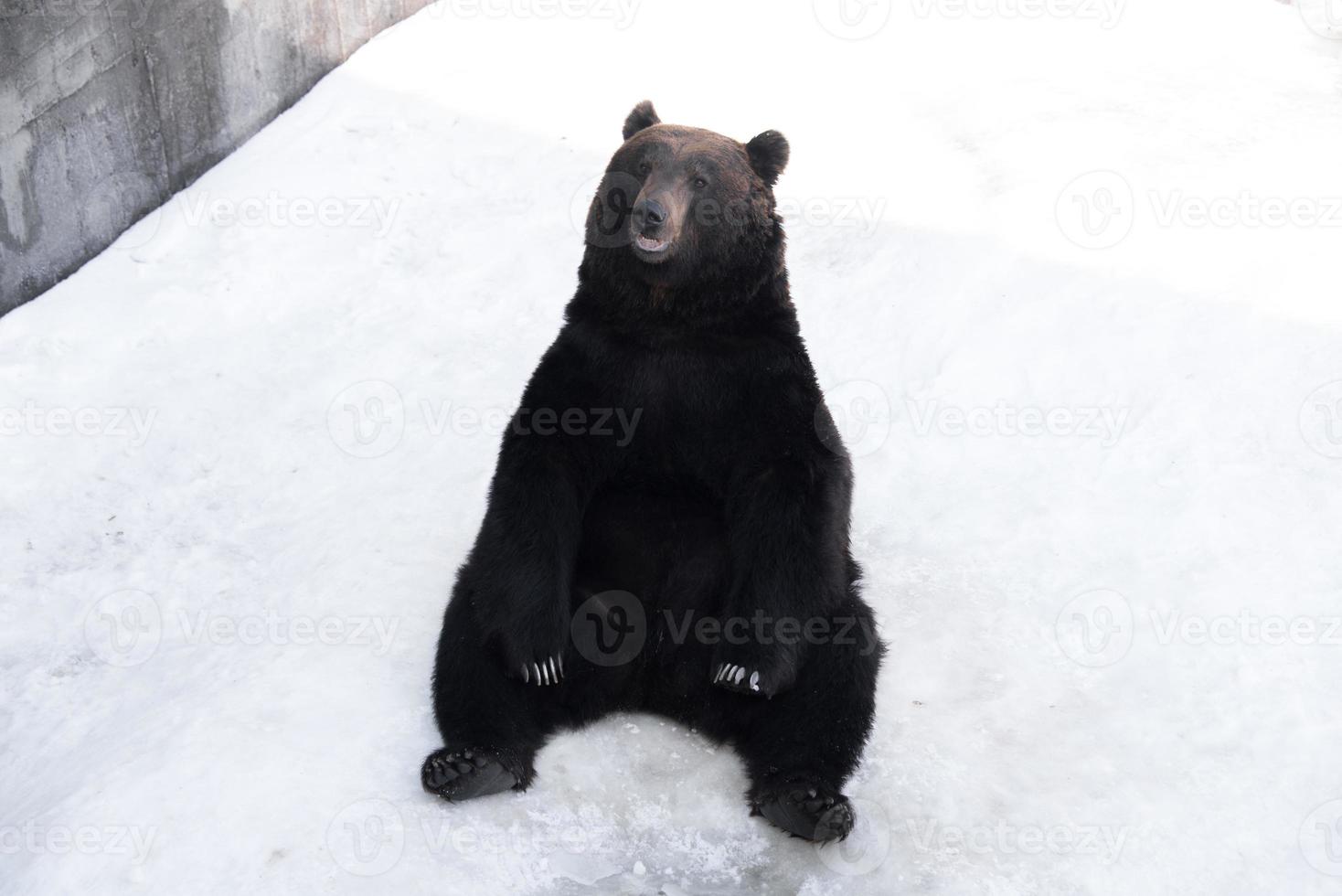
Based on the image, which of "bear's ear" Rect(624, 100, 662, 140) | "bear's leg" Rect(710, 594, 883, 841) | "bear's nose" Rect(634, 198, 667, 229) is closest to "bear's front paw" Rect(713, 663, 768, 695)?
"bear's leg" Rect(710, 594, 883, 841)

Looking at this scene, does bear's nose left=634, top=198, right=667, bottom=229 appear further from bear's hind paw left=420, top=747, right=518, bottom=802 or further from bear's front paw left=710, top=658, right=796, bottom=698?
bear's hind paw left=420, top=747, right=518, bottom=802

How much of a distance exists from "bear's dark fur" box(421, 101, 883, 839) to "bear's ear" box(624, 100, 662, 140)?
0.36 meters

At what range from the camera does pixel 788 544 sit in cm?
390

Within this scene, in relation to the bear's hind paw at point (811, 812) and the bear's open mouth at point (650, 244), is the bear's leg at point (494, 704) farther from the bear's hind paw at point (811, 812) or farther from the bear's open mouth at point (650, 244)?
the bear's open mouth at point (650, 244)

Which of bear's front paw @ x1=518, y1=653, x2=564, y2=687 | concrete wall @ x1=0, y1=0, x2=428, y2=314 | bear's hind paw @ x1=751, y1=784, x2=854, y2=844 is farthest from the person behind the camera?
concrete wall @ x1=0, y1=0, x2=428, y2=314

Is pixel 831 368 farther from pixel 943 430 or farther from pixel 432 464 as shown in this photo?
pixel 432 464

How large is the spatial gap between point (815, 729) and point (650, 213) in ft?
5.24

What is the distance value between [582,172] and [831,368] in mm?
2339

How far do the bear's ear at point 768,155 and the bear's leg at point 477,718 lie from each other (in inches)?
67.2

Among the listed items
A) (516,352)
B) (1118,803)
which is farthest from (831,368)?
(1118,803)

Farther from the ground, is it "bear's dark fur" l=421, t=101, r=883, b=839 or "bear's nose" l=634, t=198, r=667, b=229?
→ "bear's nose" l=634, t=198, r=667, b=229

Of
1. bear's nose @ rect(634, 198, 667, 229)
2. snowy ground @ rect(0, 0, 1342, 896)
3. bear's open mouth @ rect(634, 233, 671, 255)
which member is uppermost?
bear's nose @ rect(634, 198, 667, 229)

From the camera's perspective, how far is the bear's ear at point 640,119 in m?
4.61

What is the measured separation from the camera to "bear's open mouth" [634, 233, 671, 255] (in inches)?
155
